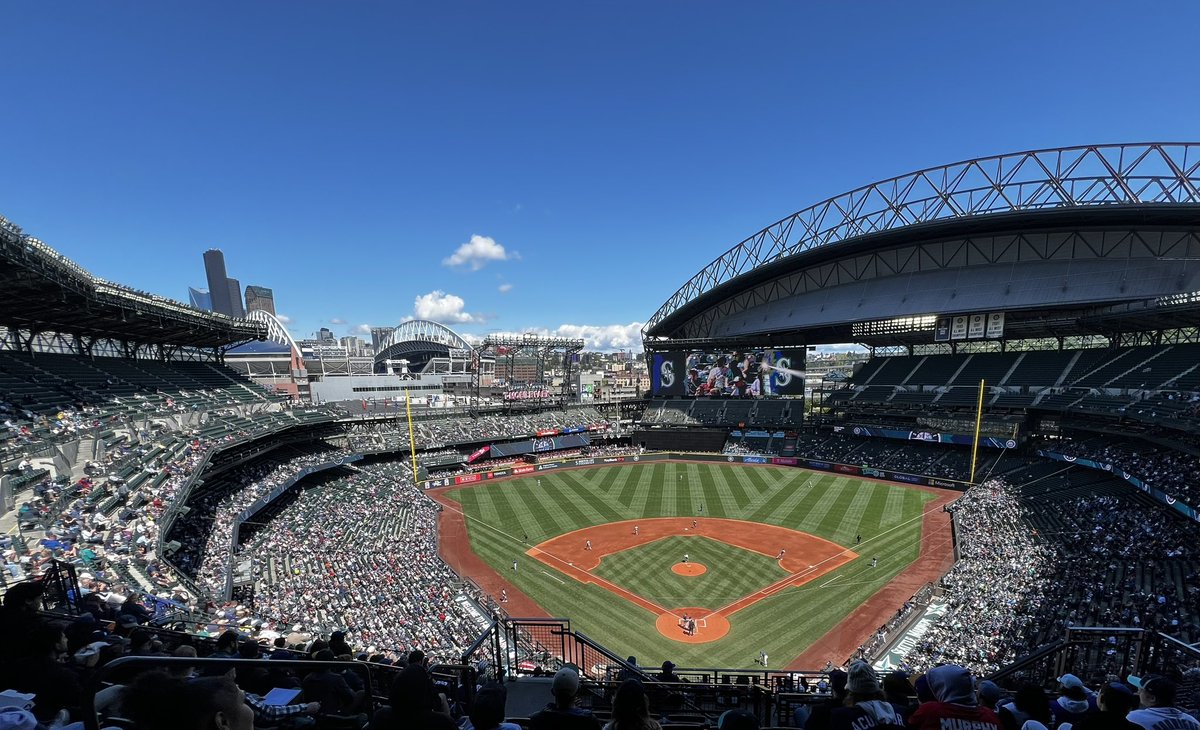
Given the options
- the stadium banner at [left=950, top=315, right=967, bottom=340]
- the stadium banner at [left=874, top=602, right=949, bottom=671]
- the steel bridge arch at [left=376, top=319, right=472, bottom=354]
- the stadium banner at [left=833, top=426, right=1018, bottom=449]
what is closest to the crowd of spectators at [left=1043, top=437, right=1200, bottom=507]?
the stadium banner at [left=833, top=426, right=1018, bottom=449]

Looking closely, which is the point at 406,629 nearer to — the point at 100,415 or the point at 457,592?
the point at 457,592

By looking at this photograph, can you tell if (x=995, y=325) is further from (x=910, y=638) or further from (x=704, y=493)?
(x=910, y=638)

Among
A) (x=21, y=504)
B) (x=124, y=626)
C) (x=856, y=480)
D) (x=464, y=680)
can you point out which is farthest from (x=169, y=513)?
(x=856, y=480)

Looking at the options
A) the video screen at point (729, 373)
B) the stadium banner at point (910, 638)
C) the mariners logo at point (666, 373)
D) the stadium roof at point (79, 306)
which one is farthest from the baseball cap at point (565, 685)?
the mariners logo at point (666, 373)

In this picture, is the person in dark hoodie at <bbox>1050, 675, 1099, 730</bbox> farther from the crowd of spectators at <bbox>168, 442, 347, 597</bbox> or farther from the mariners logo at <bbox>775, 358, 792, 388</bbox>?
the mariners logo at <bbox>775, 358, 792, 388</bbox>

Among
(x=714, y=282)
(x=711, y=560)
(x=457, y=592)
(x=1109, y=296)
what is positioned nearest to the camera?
(x=457, y=592)

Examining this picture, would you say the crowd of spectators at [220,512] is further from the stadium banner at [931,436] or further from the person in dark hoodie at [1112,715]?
the stadium banner at [931,436]
